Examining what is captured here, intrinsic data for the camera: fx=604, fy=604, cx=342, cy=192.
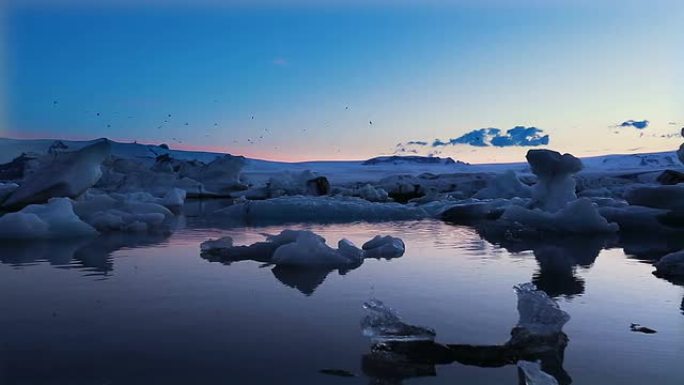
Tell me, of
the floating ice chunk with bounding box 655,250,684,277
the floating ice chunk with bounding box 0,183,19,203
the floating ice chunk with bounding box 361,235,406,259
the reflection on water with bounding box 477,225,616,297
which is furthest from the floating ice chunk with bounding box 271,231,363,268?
the floating ice chunk with bounding box 0,183,19,203

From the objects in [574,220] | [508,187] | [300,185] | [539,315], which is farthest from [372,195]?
[539,315]

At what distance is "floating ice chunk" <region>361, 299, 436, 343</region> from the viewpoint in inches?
129

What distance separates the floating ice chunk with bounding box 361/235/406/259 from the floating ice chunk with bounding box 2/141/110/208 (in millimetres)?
9018

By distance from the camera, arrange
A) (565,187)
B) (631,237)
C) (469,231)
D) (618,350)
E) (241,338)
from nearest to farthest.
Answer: (618,350)
(241,338)
(631,237)
(469,231)
(565,187)

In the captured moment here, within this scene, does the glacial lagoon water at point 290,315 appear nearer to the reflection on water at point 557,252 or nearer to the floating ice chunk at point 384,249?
the reflection on water at point 557,252

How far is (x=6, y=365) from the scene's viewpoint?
2990mm

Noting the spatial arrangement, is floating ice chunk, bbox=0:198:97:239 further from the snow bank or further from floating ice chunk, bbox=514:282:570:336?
floating ice chunk, bbox=514:282:570:336

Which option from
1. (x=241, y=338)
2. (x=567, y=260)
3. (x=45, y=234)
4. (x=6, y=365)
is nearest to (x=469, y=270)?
(x=567, y=260)

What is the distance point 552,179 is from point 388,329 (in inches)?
437

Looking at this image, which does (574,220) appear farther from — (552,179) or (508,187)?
(508,187)

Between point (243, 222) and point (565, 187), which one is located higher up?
point (565, 187)

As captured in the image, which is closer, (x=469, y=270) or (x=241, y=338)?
(x=241, y=338)

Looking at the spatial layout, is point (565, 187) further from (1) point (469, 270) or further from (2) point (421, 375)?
(2) point (421, 375)

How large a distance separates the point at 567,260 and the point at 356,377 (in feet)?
16.6
